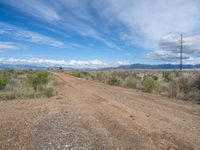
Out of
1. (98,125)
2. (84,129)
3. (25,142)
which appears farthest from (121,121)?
(25,142)

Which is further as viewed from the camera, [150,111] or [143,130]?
[150,111]

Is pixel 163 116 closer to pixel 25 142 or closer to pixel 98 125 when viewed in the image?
pixel 98 125

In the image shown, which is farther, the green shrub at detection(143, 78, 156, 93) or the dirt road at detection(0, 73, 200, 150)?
the green shrub at detection(143, 78, 156, 93)

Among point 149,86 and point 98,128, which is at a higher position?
point 149,86

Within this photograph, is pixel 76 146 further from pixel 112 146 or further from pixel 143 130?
pixel 143 130

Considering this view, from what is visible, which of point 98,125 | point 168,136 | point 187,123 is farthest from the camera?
point 187,123

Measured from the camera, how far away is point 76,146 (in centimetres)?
547

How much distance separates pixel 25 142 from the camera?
19.0 feet

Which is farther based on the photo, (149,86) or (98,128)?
(149,86)

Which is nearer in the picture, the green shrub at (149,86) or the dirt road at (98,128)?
the dirt road at (98,128)

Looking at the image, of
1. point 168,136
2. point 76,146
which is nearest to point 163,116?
point 168,136

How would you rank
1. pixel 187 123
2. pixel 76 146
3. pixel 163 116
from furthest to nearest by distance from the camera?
pixel 163 116
pixel 187 123
pixel 76 146

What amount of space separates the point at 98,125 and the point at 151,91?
1153 cm

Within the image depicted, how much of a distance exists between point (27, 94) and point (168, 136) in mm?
10388
